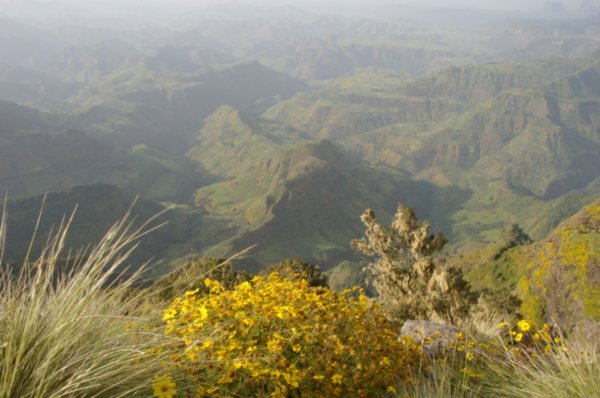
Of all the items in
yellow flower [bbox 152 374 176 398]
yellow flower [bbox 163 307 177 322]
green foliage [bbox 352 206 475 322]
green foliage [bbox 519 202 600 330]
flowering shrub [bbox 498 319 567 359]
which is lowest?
green foliage [bbox 519 202 600 330]

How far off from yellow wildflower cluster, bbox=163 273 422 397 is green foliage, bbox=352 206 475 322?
291 inches

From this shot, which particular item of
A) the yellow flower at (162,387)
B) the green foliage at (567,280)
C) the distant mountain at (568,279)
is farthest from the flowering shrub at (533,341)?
the green foliage at (567,280)

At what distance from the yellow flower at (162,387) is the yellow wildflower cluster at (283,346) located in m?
0.37

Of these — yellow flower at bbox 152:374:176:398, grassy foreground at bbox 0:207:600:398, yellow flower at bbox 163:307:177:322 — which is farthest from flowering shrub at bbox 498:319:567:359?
yellow flower at bbox 163:307:177:322

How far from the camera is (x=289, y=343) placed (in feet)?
18.6

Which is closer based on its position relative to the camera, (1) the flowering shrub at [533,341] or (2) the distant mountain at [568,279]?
(1) the flowering shrub at [533,341]

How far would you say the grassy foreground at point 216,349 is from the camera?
3.97 metres

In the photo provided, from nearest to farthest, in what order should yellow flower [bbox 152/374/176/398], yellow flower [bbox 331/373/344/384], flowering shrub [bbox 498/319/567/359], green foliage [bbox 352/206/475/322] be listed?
yellow flower [bbox 152/374/176/398] < yellow flower [bbox 331/373/344/384] < flowering shrub [bbox 498/319/567/359] < green foliage [bbox 352/206/475/322]

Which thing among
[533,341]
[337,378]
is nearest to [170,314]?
[337,378]

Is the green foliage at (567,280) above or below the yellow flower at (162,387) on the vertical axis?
below

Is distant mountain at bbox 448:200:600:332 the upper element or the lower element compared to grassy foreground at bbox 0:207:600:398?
lower

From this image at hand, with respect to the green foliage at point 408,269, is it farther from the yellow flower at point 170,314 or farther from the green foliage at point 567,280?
the yellow flower at point 170,314

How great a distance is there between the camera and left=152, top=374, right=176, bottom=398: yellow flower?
394cm

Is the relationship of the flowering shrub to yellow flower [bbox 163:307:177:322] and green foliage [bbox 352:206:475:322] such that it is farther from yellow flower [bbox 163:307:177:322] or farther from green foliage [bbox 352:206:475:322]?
yellow flower [bbox 163:307:177:322]
